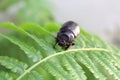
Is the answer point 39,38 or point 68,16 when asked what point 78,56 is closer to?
point 39,38

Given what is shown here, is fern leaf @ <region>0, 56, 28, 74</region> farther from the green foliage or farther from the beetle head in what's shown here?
the beetle head

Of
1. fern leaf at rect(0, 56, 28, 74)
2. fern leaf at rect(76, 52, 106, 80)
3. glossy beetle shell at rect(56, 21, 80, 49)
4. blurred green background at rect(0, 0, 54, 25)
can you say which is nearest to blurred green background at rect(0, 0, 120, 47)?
blurred green background at rect(0, 0, 54, 25)

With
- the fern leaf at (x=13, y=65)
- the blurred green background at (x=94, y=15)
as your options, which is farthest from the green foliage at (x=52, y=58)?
the blurred green background at (x=94, y=15)

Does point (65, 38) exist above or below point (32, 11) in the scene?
Result: below

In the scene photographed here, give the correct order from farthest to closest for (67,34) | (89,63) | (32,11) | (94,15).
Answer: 1. (94,15)
2. (32,11)
3. (67,34)
4. (89,63)

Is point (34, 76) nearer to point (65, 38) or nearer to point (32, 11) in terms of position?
point (65, 38)

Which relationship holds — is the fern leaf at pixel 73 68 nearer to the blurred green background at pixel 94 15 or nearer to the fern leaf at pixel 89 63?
the fern leaf at pixel 89 63

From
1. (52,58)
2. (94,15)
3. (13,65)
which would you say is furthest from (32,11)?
(94,15)
